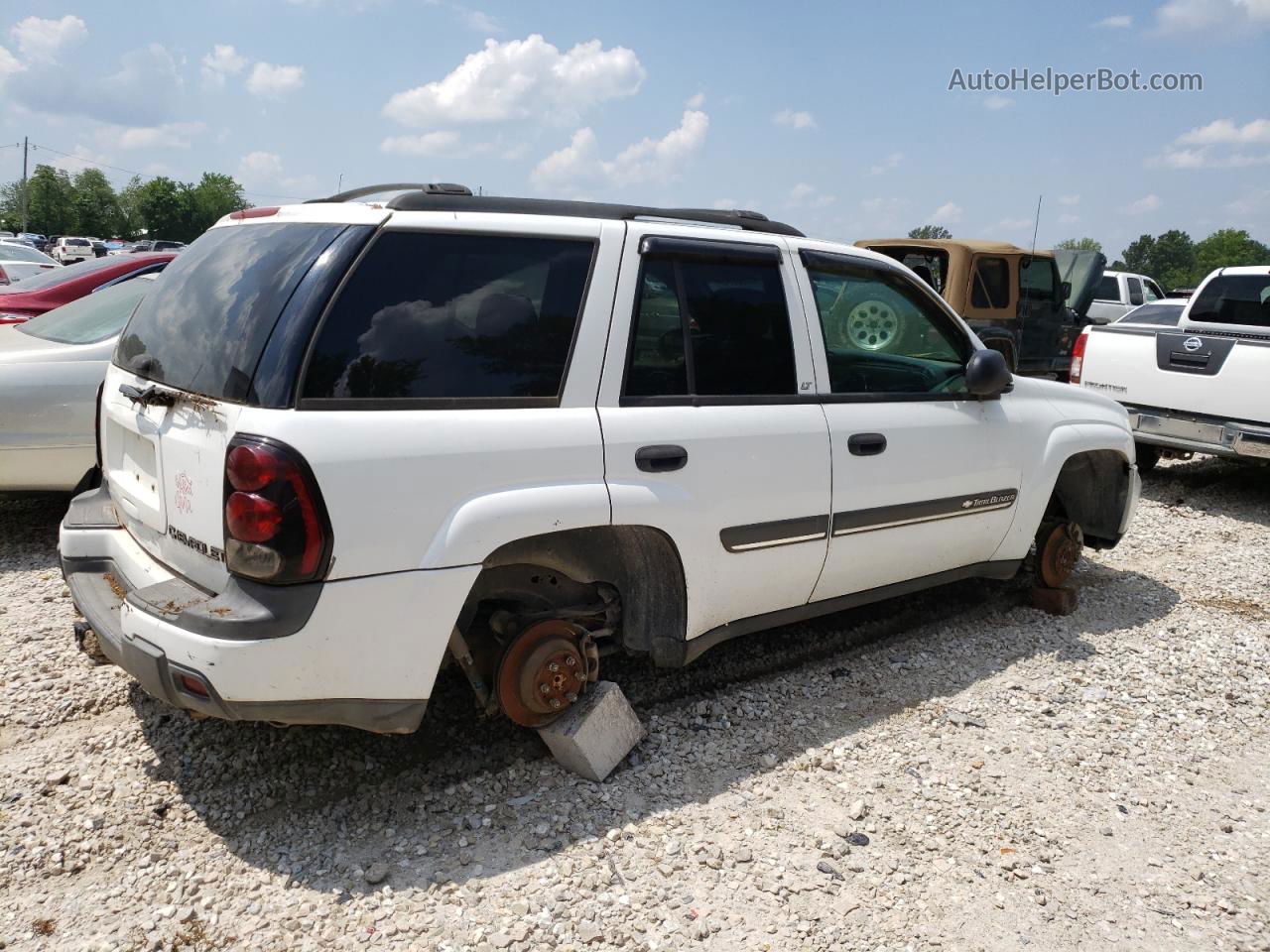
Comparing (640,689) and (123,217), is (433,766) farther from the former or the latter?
(123,217)

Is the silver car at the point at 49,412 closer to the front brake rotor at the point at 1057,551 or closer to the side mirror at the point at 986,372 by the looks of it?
the side mirror at the point at 986,372

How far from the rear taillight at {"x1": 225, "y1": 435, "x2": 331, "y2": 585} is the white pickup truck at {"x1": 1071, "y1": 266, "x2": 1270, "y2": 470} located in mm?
7027

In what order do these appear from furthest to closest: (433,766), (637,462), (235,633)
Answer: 1. (433,766)
2. (637,462)
3. (235,633)

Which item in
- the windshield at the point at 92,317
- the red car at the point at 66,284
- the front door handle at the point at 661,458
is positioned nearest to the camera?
the front door handle at the point at 661,458

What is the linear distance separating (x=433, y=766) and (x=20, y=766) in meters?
1.37

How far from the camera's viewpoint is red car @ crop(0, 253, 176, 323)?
6.71 m

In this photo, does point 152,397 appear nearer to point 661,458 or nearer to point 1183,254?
point 661,458

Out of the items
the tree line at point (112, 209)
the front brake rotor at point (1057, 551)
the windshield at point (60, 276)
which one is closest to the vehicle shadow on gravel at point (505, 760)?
the front brake rotor at point (1057, 551)

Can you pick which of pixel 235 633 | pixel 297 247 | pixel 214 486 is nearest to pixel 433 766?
pixel 235 633

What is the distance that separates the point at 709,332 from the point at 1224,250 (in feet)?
316

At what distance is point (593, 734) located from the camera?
Result: 327cm

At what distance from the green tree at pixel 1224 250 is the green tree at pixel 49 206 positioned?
338 ft

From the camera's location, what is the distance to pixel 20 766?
3.19 meters

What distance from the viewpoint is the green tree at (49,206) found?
3684 inches
